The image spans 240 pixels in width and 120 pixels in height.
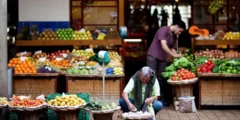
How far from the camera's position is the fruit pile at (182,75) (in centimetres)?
1249

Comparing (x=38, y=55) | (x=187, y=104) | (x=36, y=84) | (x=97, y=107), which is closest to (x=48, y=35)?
(x=38, y=55)

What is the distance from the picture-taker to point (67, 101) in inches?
392

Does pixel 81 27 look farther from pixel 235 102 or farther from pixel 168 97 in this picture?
pixel 235 102

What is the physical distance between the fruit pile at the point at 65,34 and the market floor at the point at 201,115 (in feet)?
10.3

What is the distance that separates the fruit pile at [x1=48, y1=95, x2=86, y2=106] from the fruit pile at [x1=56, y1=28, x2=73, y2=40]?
4.73 metres

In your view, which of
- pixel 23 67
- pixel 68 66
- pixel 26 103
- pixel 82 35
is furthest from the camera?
pixel 82 35

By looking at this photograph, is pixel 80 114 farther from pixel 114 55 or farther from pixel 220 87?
pixel 114 55

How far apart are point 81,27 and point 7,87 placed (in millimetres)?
5218

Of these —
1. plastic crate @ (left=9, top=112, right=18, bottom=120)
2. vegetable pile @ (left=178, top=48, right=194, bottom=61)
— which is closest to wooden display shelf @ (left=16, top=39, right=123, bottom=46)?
vegetable pile @ (left=178, top=48, right=194, bottom=61)

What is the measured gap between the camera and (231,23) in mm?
16328

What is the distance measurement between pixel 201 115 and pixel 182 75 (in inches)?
36.6

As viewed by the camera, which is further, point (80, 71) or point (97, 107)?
point (80, 71)

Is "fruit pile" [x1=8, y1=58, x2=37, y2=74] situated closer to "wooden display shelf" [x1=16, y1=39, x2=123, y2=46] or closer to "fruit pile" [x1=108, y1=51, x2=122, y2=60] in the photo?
"wooden display shelf" [x1=16, y1=39, x2=123, y2=46]

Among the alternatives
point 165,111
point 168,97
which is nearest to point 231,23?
point 168,97
